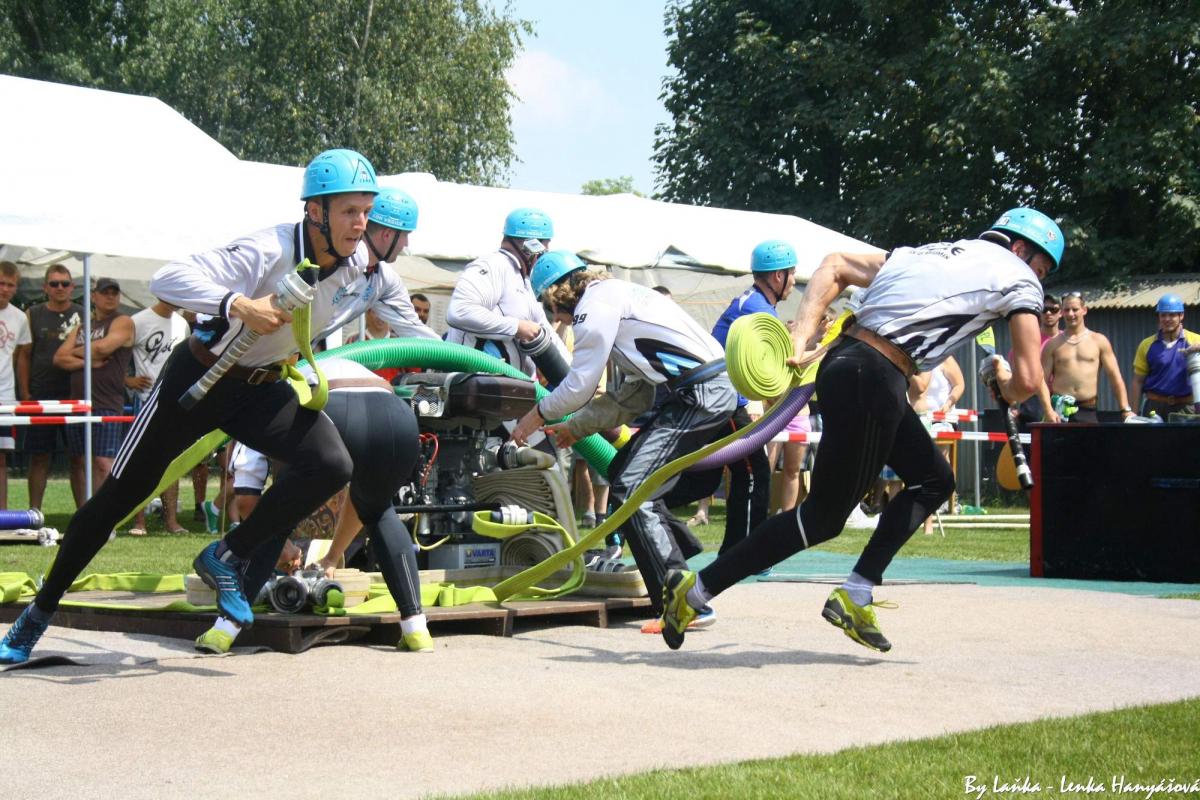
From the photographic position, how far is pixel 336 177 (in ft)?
18.2

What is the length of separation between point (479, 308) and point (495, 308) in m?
0.22

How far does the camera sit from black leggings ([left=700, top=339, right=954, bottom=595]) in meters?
5.76

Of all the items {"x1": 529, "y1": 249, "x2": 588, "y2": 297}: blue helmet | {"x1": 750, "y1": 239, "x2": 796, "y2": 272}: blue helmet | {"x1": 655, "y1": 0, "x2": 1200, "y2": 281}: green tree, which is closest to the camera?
{"x1": 529, "y1": 249, "x2": 588, "y2": 297}: blue helmet

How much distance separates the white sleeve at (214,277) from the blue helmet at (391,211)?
0.97 meters

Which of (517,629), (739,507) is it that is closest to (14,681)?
(517,629)

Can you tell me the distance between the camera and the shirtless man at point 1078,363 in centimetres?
1414

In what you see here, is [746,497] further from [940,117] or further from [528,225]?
Answer: [940,117]

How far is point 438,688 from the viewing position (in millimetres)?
5262

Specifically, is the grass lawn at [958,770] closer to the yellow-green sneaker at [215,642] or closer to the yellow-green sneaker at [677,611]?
the yellow-green sneaker at [677,611]

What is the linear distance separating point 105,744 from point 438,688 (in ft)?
4.08

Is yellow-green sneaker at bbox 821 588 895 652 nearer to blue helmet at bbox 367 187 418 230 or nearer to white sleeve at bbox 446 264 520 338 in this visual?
blue helmet at bbox 367 187 418 230

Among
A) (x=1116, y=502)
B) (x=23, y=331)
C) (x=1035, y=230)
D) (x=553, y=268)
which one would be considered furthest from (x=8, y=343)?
(x=1035, y=230)

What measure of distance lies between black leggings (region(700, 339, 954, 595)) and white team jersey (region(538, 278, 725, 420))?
3.40ft

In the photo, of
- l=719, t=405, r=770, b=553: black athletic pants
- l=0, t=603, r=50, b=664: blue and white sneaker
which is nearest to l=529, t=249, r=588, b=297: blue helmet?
l=719, t=405, r=770, b=553: black athletic pants
